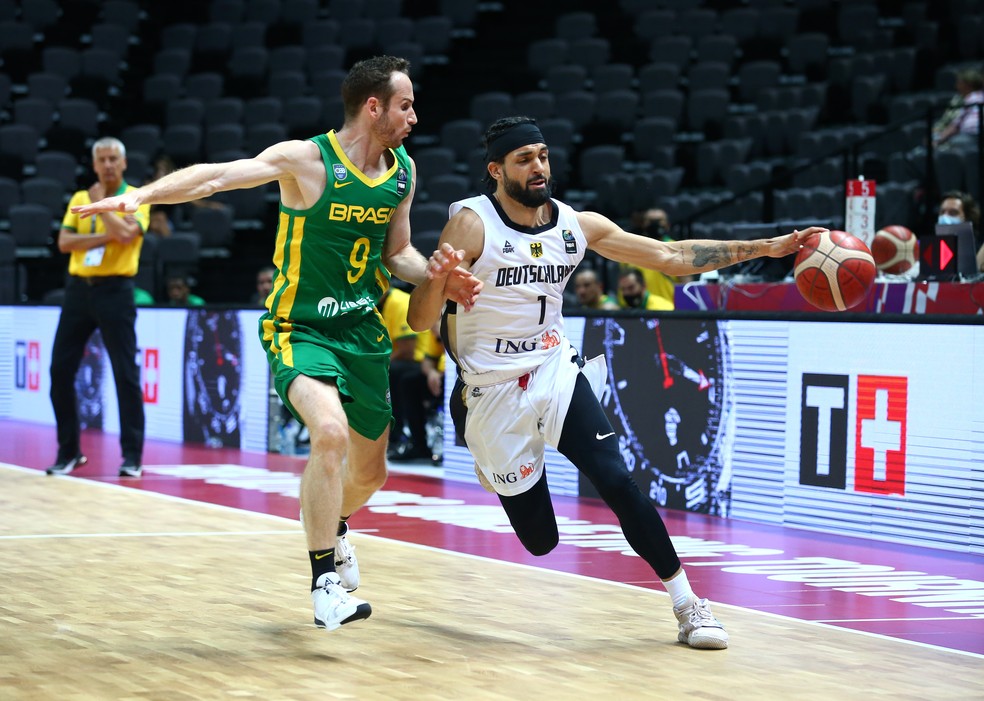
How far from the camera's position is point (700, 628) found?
15.7 feet

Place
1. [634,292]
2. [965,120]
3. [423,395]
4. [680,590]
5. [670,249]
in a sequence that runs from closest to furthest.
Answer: [680,590], [670,249], [634,292], [423,395], [965,120]

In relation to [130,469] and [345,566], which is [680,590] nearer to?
[345,566]

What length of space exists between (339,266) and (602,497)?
1.30 meters

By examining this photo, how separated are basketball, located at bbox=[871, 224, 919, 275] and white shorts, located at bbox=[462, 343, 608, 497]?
476 cm

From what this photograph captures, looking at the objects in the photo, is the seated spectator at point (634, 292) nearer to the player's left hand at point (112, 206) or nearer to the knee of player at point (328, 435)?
the knee of player at point (328, 435)

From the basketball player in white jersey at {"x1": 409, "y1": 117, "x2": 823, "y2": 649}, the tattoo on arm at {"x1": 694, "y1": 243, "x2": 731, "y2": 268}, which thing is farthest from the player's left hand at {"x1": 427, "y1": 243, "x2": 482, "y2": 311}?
the tattoo on arm at {"x1": 694, "y1": 243, "x2": 731, "y2": 268}

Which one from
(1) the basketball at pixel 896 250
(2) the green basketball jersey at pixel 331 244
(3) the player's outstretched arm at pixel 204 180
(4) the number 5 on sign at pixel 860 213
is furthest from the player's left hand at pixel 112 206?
(1) the basketball at pixel 896 250

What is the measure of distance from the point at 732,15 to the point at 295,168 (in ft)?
50.5

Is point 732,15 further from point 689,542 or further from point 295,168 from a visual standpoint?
point 295,168

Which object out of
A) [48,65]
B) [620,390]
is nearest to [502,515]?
[620,390]

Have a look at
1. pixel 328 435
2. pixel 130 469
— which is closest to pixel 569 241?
pixel 328 435

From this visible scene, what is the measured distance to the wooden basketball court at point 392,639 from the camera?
4203 mm

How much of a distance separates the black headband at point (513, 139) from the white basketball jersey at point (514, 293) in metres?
0.18

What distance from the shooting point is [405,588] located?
5.99m
